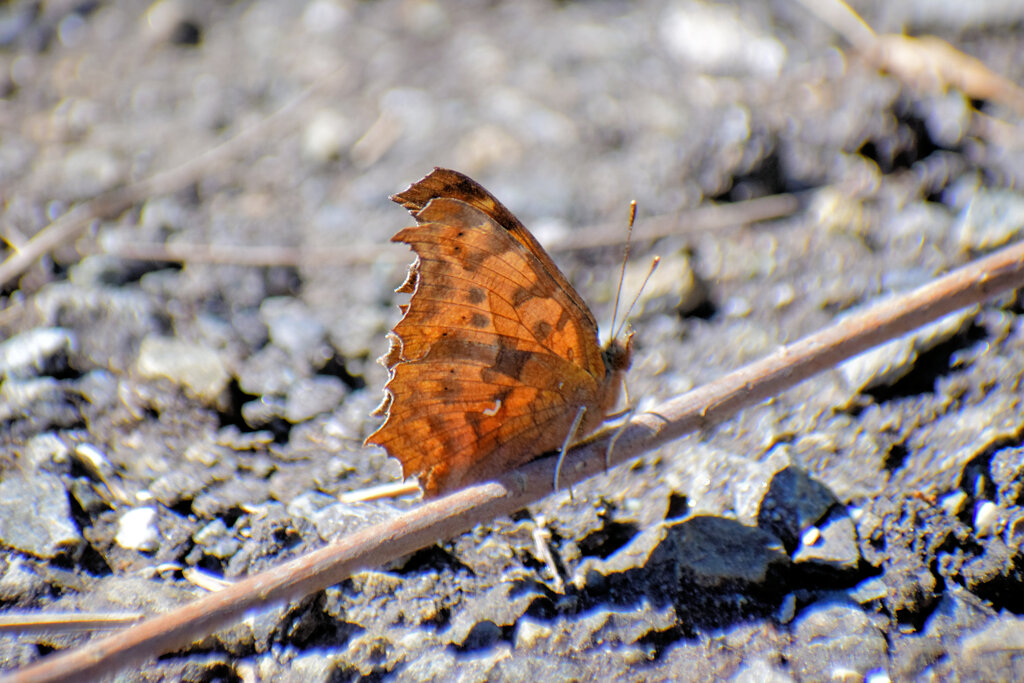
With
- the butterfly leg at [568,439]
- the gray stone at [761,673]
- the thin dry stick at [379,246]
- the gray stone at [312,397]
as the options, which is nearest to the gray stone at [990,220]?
the thin dry stick at [379,246]

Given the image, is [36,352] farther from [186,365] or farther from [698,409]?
[698,409]

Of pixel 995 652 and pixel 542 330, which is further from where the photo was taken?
pixel 542 330

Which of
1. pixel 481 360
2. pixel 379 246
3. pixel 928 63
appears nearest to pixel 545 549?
pixel 481 360

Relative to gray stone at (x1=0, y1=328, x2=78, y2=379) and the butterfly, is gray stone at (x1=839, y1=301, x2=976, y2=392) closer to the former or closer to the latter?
the butterfly

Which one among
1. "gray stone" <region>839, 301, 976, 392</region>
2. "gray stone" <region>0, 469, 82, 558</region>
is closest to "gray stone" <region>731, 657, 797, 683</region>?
"gray stone" <region>839, 301, 976, 392</region>

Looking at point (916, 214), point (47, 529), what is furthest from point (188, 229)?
point (916, 214)

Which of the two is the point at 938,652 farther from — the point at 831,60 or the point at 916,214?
the point at 831,60

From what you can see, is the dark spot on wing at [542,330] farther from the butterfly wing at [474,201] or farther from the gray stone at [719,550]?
the gray stone at [719,550]
